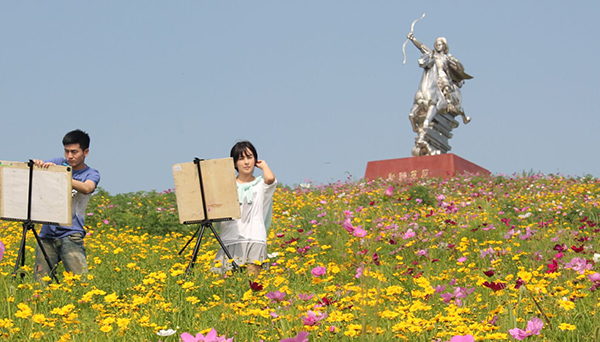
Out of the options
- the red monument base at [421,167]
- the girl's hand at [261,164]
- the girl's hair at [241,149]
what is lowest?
the girl's hand at [261,164]

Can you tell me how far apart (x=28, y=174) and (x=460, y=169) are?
15.5 meters

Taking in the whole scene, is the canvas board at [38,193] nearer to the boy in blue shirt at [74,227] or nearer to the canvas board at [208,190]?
the boy in blue shirt at [74,227]

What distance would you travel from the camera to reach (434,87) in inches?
817

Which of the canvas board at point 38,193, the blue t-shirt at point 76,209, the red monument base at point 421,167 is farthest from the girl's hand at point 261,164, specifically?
the red monument base at point 421,167

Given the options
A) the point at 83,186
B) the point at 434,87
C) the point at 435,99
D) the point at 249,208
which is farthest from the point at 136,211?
the point at 434,87

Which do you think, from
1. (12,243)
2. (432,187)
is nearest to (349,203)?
(432,187)

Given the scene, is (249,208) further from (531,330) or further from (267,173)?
(531,330)

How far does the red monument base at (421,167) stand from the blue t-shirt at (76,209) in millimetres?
14024

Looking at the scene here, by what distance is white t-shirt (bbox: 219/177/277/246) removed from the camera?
577cm

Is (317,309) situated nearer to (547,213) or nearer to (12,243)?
(12,243)

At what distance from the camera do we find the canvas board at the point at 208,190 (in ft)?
18.2

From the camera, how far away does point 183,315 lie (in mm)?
3949

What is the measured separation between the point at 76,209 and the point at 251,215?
58.5 inches

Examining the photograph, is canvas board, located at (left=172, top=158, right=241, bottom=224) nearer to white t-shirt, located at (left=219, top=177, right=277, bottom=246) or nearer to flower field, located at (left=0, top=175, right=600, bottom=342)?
white t-shirt, located at (left=219, top=177, right=277, bottom=246)
